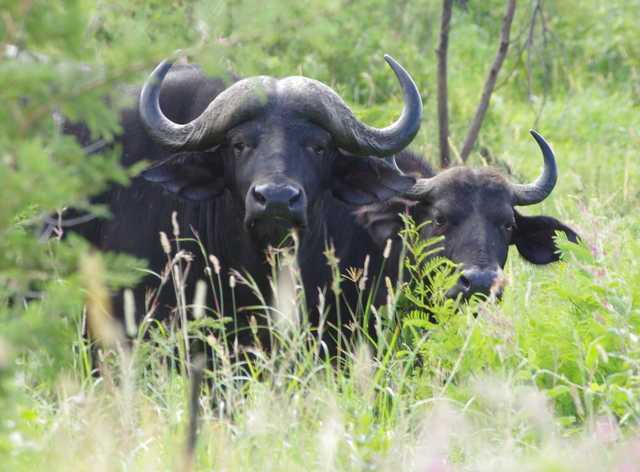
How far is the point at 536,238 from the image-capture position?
5461 millimetres

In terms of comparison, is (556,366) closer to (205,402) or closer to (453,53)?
(205,402)

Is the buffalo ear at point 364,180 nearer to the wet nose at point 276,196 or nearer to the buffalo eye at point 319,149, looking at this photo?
the buffalo eye at point 319,149

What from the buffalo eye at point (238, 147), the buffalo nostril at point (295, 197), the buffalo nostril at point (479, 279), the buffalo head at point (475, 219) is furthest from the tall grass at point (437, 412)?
the buffalo eye at point (238, 147)

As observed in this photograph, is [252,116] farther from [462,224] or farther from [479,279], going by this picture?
[479,279]

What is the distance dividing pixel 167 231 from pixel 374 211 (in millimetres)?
1219

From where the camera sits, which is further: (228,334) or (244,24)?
(228,334)

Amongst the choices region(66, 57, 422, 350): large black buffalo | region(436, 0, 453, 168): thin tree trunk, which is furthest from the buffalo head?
region(436, 0, 453, 168): thin tree trunk

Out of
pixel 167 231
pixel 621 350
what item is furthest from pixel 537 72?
pixel 621 350

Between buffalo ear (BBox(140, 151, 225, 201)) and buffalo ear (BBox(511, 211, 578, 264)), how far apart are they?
5.88 ft

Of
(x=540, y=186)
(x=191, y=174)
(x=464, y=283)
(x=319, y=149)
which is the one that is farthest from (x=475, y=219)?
(x=191, y=174)

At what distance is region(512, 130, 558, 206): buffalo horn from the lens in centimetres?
538

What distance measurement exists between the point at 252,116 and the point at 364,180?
0.80m

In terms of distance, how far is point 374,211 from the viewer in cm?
544

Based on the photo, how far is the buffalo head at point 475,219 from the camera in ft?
15.6
